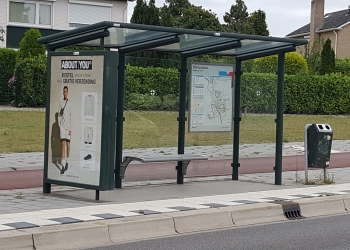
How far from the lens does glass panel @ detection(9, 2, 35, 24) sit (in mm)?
40312

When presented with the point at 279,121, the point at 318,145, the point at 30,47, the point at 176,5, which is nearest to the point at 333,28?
the point at 176,5

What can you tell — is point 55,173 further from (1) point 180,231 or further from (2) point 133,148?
(1) point 180,231

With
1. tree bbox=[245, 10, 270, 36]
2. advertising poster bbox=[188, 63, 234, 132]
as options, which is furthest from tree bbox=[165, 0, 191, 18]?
advertising poster bbox=[188, 63, 234, 132]

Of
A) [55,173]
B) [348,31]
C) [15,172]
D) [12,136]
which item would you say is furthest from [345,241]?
[348,31]

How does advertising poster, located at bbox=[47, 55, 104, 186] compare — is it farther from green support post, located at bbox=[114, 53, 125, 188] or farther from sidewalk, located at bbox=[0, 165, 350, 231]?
green support post, located at bbox=[114, 53, 125, 188]

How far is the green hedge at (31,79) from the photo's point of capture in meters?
32.5

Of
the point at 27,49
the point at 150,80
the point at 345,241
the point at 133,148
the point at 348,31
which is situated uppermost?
the point at 348,31

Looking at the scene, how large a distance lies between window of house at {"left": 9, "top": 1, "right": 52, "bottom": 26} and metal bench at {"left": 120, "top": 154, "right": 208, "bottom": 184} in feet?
94.5

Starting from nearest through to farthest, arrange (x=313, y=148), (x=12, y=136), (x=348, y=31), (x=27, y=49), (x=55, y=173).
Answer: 1. (x=55, y=173)
2. (x=313, y=148)
3. (x=12, y=136)
4. (x=27, y=49)
5. (x=348, y=31)

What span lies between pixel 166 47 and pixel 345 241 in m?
5.29

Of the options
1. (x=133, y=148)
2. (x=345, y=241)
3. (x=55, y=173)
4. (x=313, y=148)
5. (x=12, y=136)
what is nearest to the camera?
(x=345, y=241)

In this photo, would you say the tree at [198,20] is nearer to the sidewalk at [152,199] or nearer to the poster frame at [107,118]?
the sidewalk at [152,199]

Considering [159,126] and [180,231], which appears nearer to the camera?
[180,231]

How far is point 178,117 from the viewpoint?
531 inches
